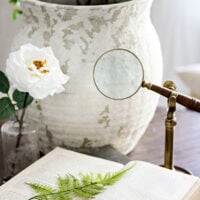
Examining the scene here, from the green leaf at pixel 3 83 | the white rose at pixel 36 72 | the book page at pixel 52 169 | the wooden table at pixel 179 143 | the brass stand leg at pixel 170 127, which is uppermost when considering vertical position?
the white rose at pixel 36 72

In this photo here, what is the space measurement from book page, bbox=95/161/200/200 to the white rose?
0.17 metres

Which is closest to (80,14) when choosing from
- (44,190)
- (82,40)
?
(82,40)

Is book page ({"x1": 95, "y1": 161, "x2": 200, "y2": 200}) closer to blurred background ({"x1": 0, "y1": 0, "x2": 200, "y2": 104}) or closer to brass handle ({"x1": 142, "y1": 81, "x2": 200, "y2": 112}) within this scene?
brass handle ({"x1": 142, "y1": 81, "x2": 200, "y2": 112})

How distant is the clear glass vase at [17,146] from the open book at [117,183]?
1.2 inches

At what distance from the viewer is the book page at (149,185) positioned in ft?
2.49

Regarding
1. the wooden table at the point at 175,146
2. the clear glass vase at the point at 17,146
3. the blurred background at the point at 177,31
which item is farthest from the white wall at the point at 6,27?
the clear glass vase at the point at 17,146

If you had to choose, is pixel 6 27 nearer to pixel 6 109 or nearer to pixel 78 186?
pixel 6 109

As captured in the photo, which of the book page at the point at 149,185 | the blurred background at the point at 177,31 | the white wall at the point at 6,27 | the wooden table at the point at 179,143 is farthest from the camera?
the blurred background at the point at 177,31

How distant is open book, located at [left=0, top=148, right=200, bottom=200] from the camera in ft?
2.51

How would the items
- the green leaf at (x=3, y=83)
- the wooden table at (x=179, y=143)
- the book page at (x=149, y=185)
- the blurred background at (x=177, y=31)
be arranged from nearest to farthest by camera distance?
1. the book page at (x=149, y=185)
2. the green leaf at (x=3, y=83)
3. the wooden table at (x=179, y=143)
4. the blurred background at (x=177, y=31)

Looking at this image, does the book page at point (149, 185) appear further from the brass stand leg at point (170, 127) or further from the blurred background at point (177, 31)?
the blurred background at point (177, 31)

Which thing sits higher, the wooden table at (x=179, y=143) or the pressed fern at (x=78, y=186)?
the pressed fern at (x=78, y=186)

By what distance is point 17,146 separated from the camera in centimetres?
89

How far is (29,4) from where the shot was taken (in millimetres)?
896
